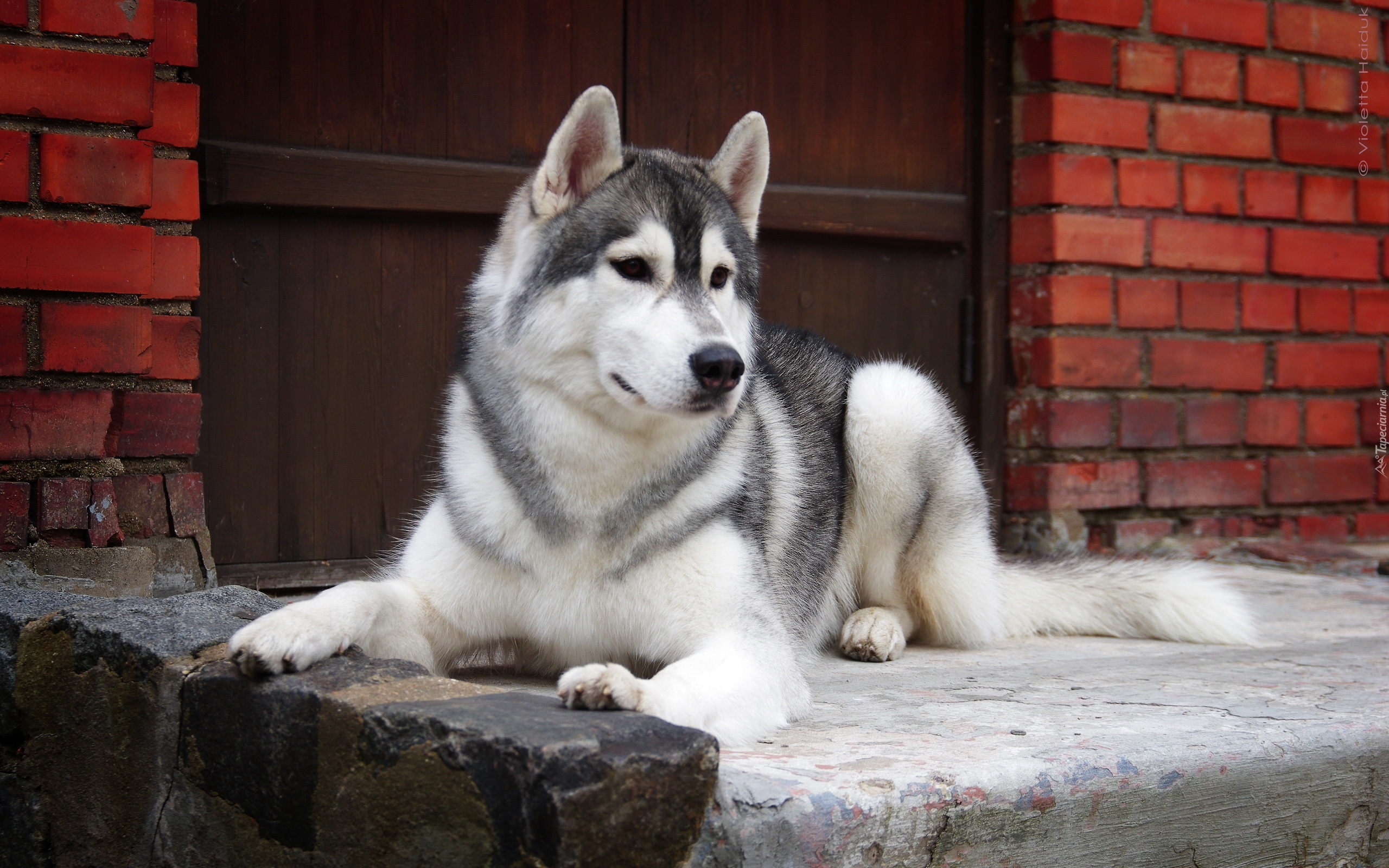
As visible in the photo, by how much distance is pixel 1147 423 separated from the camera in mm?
4168

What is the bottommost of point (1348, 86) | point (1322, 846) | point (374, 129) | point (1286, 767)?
point (1322, 846)

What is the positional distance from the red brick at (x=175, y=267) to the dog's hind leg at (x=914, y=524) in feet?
5.65

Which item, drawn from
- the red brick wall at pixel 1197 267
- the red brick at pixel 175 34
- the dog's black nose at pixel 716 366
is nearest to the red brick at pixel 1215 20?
the red brick wall at pixel 1197 267

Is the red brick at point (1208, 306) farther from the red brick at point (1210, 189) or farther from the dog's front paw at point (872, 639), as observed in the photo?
the dog's front paw at point (872, 639)

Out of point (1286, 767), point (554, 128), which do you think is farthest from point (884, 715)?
point (554, 128)

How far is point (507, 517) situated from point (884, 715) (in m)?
0.79

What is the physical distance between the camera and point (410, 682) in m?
1.82

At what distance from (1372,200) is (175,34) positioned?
4161mm

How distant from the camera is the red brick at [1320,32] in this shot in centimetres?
430

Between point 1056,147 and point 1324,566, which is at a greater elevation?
point 1056,147

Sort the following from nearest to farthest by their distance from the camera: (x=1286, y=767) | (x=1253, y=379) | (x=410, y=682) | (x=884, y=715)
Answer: (x=410, y=682)
(x=1286, y=767)
(x=884, y=715)
(x=1253, y=379)

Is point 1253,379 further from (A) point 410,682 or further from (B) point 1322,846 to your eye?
(A) point 410,682

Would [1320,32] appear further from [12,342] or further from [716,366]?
[12,342]

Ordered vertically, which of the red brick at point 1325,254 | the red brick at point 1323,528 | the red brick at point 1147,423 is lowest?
the red brick at point 1323,528
